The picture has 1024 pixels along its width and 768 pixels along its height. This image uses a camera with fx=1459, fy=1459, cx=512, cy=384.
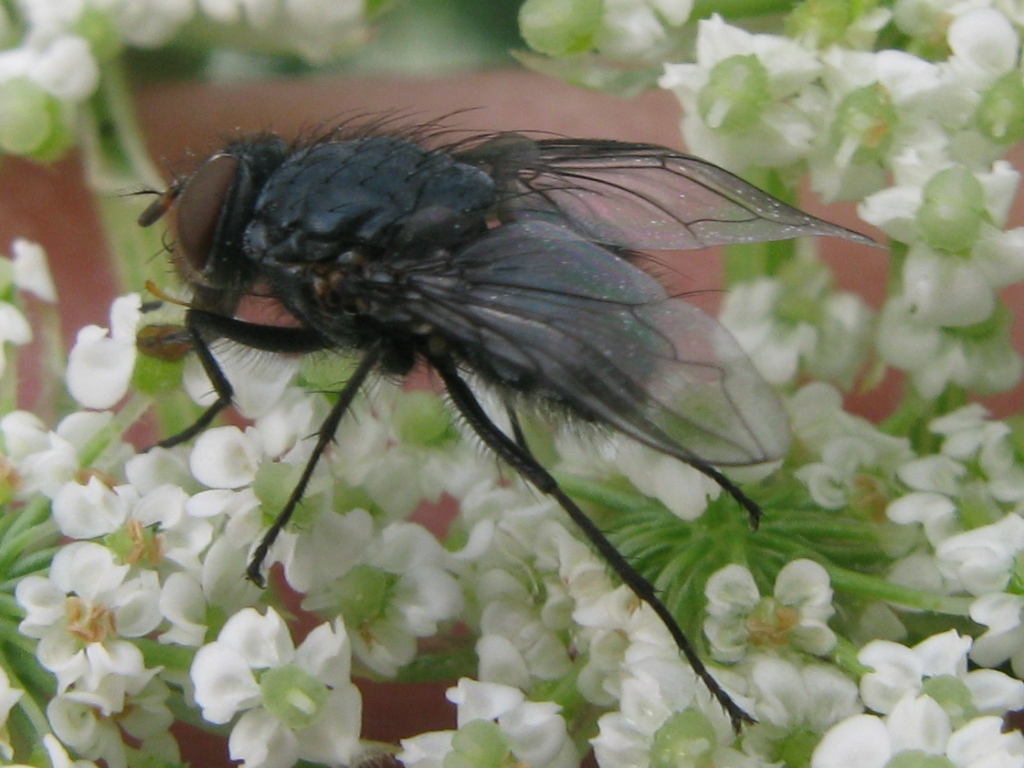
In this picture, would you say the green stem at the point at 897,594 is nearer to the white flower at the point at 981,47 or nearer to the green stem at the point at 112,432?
the white flower at the point at 981,47

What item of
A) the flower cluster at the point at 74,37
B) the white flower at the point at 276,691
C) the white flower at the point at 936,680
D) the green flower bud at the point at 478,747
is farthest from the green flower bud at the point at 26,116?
the white flower at the point at 936,680

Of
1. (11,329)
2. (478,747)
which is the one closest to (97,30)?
(11,329)

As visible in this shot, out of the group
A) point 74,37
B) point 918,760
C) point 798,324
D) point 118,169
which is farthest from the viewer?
point 118,169

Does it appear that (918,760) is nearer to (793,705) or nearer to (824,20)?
(793,705)

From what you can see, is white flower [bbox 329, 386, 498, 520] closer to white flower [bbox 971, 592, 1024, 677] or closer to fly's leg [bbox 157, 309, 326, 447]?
fly's leg [bbox 157, 309, 326, 447]

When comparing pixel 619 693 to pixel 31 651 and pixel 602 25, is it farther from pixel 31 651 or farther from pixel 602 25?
pixel 602 25
